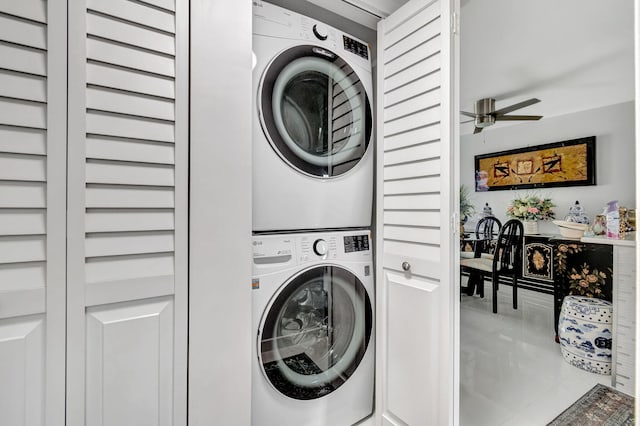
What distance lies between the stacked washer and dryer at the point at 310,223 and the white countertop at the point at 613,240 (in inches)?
33.8

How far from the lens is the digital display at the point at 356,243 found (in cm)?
145

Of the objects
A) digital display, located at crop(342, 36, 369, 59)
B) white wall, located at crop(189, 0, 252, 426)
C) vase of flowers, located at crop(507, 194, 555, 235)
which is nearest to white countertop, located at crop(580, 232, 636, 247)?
vase of flowers, located at crop(507, 194, 555, 235)

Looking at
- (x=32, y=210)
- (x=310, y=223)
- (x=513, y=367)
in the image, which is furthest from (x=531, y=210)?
(x=32, y=210)

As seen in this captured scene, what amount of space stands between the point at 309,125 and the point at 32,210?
1.03 m

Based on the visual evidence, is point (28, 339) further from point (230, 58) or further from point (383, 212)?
point (383, 212)

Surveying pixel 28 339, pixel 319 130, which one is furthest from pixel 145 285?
pixel 319 130

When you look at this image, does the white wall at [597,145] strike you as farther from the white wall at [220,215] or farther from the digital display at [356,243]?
the white wall at [220,215]

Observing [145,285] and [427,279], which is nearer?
[145,285]

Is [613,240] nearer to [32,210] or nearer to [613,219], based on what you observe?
[613,219]

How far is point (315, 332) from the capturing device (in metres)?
1.38

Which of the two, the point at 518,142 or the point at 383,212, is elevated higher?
the point at 518,142

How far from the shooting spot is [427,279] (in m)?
1.26

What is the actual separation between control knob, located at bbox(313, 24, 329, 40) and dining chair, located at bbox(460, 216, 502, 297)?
3.58 ft

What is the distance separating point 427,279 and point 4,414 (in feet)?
4.56
